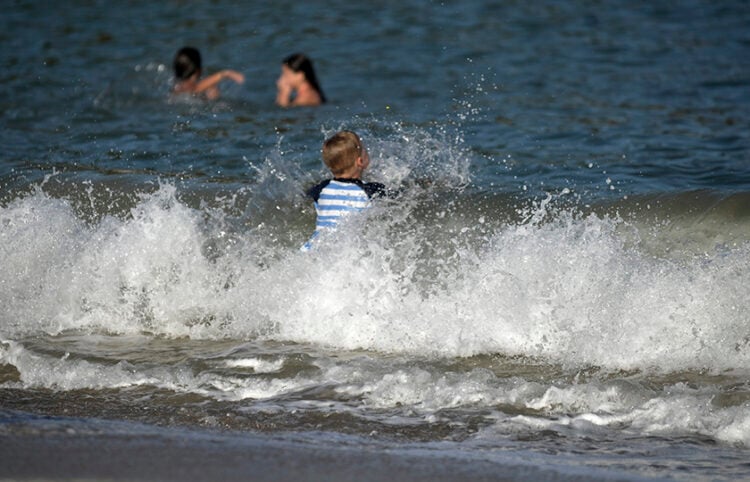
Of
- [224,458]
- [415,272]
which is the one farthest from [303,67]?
[224,458]

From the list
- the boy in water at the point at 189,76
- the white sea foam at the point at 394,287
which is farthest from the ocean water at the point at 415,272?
the boy in water at the point at 189,76

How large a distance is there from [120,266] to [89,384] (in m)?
1.76

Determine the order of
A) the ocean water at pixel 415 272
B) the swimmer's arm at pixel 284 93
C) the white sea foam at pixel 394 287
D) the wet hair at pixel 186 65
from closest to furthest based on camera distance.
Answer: the ocean water at pixel 415 272, the white sea foam at pixel 394 287, the swimmer's arm at pixel 284 93, the wet hair at pixel 186 65

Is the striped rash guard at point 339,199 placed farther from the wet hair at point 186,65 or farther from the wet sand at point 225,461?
the wet hair at point 186,65

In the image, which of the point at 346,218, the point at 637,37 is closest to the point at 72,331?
the point at 346,218

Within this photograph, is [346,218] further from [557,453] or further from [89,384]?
[557,453]

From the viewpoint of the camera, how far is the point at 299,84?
12.8m

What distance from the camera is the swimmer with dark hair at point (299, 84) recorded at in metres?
12.7

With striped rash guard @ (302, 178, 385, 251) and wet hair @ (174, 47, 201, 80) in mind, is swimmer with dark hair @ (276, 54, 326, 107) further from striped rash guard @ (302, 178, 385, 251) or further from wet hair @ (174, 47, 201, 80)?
striped rash guard @ (302, 178, 385, 251)

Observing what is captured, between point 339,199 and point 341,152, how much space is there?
296 mm

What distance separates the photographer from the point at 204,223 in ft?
27.1

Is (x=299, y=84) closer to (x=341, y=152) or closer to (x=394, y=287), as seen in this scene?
(x=341, y=152)

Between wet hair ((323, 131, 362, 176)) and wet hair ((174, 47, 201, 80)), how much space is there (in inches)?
254

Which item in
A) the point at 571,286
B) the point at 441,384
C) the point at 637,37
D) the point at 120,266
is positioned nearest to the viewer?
the point at 441,384
